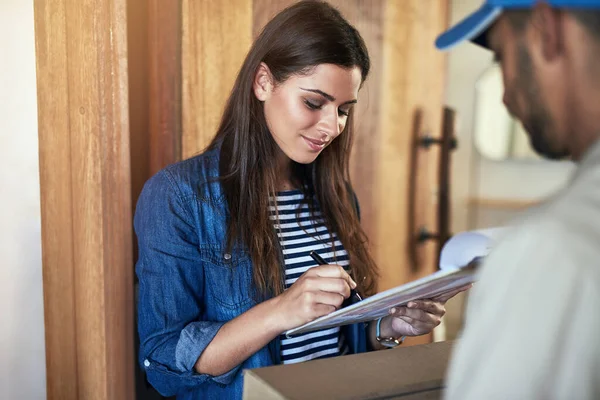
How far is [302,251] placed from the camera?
3.83ft

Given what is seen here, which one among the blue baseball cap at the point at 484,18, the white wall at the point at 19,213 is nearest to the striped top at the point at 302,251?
the white wall at the point at 19,213

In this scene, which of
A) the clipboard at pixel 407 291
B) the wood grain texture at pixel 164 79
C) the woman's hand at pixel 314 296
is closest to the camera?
the clipboard at pixel 407 291

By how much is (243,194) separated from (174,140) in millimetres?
364

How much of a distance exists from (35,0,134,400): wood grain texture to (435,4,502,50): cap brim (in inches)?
29.2

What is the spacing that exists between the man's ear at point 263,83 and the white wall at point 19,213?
17.8 inches

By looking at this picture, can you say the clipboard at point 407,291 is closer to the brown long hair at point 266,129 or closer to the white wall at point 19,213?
the brown long hair at point 266,129

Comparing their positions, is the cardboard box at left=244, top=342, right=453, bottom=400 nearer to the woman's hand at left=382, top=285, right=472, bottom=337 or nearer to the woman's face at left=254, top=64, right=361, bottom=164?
the woman's hand at left=382, top=285, right=472, bottom=337

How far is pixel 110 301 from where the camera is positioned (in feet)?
3.91

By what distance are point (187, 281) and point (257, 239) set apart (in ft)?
0.48

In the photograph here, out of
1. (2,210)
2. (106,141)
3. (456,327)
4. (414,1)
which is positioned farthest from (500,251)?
(456,327)

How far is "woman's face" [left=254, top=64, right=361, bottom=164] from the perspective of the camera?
3.61ft

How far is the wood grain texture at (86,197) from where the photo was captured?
1.15m

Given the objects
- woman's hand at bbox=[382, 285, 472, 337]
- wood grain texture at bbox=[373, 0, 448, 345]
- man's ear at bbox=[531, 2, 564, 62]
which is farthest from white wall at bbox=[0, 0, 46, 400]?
wood grain texture at bbox=[373, 0, 448, 345]

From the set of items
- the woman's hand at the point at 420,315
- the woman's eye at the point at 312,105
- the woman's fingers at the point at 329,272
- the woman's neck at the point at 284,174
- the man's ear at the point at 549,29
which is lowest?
the woman's hand at the point at 420,315
